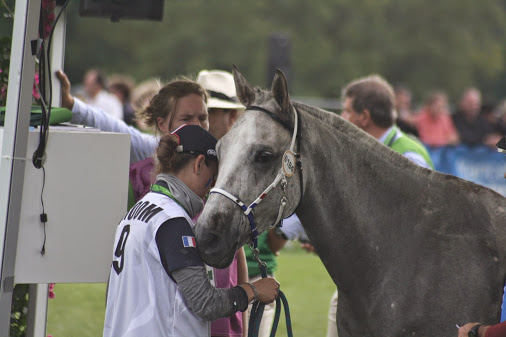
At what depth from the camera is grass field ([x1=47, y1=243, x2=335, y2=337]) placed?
24.6ft

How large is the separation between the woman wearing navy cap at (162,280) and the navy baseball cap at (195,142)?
196mm

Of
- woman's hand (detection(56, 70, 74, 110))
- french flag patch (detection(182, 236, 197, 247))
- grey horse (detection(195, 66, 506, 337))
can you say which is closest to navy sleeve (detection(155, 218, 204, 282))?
french flag patch (detection(182, 236, 197, 247))

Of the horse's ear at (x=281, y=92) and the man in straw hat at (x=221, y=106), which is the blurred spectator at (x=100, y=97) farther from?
the horse's ear at (x=281, y=92)

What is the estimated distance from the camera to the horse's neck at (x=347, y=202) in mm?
4121

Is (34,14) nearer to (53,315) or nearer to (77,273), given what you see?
(77,273)

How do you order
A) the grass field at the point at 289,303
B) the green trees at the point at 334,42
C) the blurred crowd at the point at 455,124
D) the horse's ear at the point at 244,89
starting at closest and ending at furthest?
the horse's ear at the point at 244,89 → the grass field at the point at 289,303 → the blurred crowd at the point at 455,124 → the green trees at the point at 334,42

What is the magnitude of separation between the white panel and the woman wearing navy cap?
→ 53 cm

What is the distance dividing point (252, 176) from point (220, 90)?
6.41ft

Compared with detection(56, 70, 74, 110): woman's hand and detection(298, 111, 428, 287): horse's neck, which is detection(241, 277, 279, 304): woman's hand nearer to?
detection(298, 111, 428, 287): horse's neck

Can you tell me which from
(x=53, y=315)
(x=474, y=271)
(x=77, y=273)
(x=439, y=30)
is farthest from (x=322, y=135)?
(x=439, y=30)

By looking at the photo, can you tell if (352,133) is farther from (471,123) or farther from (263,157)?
(471,123)

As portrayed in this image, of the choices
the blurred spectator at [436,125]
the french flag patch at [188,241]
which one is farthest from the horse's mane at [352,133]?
the blurred spectator at [436,125]

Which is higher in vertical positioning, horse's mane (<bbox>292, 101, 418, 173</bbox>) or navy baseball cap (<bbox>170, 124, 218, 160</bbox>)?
horse's mane (<bbox>292, 101, 418, 173</bbox>)

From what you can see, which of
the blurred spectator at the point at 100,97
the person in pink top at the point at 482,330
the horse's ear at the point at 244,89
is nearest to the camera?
the person in pink top at the point at 482,330
